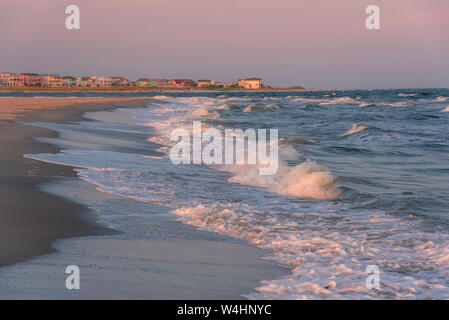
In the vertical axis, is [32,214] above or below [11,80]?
below

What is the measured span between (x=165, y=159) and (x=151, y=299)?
302 inches

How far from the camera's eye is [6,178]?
287 inches

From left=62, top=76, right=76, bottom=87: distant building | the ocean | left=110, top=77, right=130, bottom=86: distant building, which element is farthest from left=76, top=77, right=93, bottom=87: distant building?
the ocean

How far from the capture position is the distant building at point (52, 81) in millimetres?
170375

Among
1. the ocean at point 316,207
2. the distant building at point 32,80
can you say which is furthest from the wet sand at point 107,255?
the distant building at point 32,80

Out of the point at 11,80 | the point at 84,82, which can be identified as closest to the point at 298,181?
the point at 11,80

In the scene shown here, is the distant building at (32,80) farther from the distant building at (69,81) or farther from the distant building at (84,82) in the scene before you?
the distant building at (84,82)

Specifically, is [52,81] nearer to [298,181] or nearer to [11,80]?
[11,80]

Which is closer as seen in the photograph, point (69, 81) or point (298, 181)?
point (298, 181)

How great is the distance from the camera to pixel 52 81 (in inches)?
6801

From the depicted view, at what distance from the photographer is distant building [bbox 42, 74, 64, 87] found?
170375 mm
